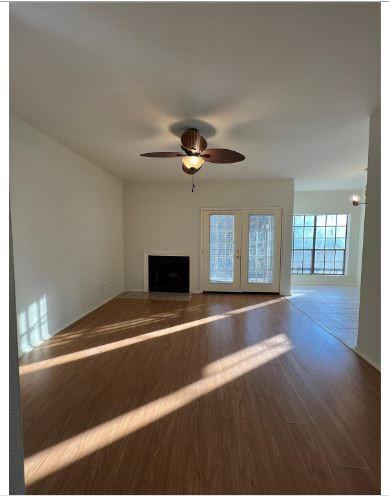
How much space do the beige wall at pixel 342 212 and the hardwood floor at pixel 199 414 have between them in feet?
14.1

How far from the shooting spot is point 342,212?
6.57m

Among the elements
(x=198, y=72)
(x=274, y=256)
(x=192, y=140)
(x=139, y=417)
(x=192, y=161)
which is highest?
(x=198, y=72)

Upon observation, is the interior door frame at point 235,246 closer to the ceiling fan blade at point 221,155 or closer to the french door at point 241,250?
the french door at point 241,250

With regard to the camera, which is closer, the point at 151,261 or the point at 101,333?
the point at 101,333

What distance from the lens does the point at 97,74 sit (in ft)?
5.72

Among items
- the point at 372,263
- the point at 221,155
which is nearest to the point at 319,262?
the point at 372,263

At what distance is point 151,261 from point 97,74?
4089 mm

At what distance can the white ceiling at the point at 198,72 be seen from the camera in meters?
1.28

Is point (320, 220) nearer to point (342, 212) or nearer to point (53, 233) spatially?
point (342, 212)

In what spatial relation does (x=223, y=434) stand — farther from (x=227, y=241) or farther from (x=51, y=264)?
(x=227, y=241)

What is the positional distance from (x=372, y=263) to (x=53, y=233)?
3.86 m

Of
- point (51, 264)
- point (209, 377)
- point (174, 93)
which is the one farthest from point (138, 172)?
point (209, 377)

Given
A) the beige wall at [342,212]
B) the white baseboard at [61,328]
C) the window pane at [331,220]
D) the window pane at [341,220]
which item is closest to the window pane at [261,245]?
the beige wall at [342,212]

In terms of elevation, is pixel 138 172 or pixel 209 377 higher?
pixel 138 172
